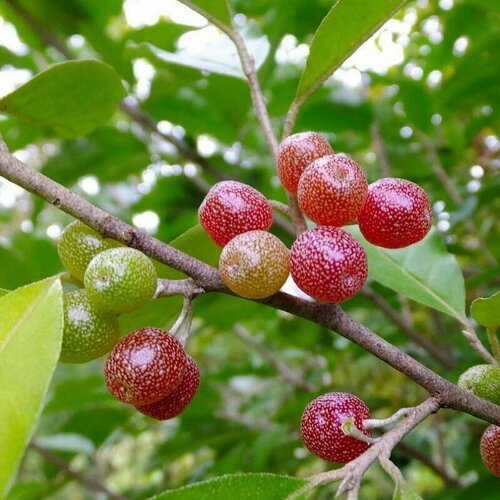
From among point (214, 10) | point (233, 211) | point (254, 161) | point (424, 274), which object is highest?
point (214, 10)

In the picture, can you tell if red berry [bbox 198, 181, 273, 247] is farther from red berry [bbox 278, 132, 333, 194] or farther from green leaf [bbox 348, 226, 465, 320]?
green leaf [bbox 348, 226, 465, 320]

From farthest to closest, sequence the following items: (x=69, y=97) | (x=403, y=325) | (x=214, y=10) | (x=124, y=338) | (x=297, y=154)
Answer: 1. (x=403, y=325)
2. (x=214, y=10)
3. (x=69, y=97)
4. (x=297, y=154)
5. (x=124, y=338)

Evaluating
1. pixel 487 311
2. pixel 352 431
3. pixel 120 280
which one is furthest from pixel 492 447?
pixel 120 280

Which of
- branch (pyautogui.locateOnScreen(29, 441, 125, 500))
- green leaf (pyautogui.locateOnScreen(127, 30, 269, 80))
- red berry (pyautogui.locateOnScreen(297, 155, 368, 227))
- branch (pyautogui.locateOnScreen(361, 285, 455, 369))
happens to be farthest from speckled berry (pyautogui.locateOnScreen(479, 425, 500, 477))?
branch (pyautogui.locateOnScreen(29, 441, 125, 500))

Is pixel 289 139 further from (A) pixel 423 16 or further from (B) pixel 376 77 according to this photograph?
(A) pixel 423 16

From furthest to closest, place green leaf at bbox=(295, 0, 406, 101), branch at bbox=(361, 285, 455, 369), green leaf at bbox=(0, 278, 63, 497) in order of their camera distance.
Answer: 1. branch at bbox=(361, 285, 455, 369)
2. green leaf at bbox=(295, 0, 406, 101)
3. green leaf at bbox=(0, 278, 63, 497)

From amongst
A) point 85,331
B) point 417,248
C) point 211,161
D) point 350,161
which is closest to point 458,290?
point 417,248

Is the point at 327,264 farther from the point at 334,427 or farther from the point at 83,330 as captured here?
the point at 83,330
